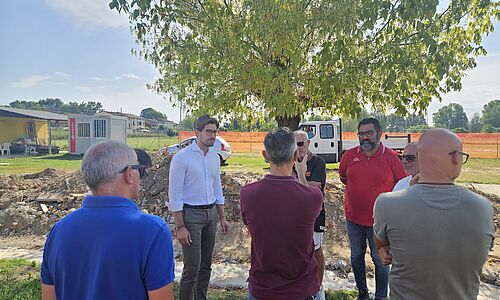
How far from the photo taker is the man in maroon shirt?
2152 millimetres

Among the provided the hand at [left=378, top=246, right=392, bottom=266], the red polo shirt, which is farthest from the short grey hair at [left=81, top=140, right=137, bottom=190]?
the red polo shirt

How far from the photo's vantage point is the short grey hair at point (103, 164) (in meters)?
1.57

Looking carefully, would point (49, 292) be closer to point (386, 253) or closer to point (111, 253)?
point (111, 253)

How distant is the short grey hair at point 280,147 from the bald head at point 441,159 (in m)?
0.79

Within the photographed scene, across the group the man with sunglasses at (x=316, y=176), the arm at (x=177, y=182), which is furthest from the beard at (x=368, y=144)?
the arm at (x=177, y=182)

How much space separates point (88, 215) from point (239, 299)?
9.79 ft

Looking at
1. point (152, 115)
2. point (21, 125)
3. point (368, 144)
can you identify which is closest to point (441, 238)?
point (368, 144)

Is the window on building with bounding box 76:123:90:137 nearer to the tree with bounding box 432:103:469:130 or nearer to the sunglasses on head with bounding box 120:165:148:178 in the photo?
the sunglasses on head with bounding box 120:165:148:178

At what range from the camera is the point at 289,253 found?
2.18 metres

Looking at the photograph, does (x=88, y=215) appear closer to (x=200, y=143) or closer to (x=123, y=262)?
(x=123, y=262)

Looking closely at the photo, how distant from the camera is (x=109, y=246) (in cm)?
146

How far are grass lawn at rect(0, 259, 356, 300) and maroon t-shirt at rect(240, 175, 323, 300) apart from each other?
208 cm

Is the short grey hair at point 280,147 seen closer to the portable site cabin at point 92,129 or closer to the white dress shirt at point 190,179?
the white dress shirt at point 190,179

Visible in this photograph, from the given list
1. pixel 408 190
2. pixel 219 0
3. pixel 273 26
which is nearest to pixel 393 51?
pixel 273 26
